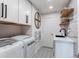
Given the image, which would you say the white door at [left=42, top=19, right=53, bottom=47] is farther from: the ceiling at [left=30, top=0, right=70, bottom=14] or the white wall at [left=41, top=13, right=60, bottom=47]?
the ceiling at [left=30, top=0, right=70, bottom=14]

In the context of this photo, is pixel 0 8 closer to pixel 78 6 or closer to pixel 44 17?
pixel 78 6

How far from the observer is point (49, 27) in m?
4.48

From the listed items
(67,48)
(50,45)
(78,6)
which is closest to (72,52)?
(67,48)

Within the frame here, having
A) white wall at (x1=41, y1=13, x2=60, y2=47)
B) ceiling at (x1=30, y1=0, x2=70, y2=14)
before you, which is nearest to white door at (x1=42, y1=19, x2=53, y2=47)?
white wall at (x1=41, y1=13, x2=60, y2=47)

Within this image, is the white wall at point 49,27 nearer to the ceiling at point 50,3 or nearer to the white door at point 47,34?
the white door at point 47,34

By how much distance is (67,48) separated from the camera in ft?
5.98

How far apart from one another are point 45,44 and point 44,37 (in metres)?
0.43

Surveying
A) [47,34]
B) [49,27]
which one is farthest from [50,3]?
[47,34]

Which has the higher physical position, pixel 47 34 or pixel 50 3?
pixel 50 3

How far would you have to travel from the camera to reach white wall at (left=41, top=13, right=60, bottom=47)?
4.35 meters

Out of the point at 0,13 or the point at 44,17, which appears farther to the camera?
the point at 44,17

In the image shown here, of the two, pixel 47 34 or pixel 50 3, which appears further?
pixel 47 34

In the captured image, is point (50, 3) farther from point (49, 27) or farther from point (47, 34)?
point (47, 34)

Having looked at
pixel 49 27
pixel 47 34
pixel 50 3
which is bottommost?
pixel 47 34
